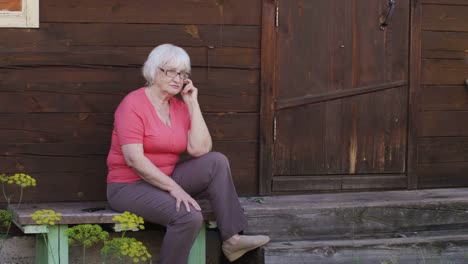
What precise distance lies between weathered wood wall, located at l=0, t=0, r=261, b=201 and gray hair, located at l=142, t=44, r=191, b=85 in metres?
0.35

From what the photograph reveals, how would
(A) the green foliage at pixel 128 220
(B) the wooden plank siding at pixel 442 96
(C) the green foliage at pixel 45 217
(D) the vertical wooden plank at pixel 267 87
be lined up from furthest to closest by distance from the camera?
(B) the wooden plank siding at pixel 442 96 → (D) the vertical wooden plank at pixel 267 87 → (C) the green foliage at pixel 45 217 → (A) the green foliage at pixel 128 220

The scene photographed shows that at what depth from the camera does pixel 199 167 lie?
4.34 m

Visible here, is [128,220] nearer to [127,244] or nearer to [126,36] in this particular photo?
[127,244]

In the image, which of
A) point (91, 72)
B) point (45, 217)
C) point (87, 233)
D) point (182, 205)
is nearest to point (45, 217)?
point (45, 217)

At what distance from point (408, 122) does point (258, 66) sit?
109 centimetres

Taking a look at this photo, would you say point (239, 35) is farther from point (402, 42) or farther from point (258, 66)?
point (402, 42)

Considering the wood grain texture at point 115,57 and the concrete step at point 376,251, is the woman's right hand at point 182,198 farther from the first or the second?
the wood grain texture at point 115,57

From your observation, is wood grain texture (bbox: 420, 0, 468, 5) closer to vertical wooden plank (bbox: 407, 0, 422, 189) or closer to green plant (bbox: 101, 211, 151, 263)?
vertical wooden plank (bbox: 407, 0, 422, 189)

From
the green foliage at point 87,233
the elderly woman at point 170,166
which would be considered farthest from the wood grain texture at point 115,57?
the green foliage at point 87,233

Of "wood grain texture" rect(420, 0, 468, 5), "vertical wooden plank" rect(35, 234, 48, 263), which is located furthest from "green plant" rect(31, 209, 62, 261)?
"wood grain texture" rect(420, 0, 468, 5)

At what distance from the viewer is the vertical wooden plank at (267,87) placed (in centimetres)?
486

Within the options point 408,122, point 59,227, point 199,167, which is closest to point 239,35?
point 199,167

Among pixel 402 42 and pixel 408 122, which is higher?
pixel 402 42

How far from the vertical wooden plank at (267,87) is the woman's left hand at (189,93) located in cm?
59
